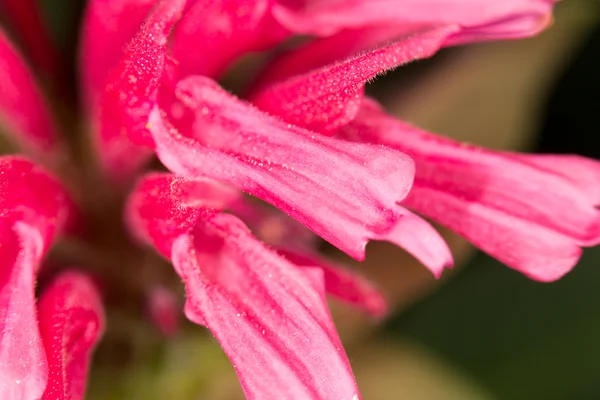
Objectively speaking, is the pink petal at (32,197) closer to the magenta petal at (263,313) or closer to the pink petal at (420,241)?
the magenta petal at (263,313)

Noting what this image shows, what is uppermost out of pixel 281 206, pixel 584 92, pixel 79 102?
pixel 281 206

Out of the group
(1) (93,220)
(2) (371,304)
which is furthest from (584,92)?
(1) (93,220)

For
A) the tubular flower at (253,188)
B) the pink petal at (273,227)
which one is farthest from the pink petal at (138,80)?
the pink petal at (273,227)

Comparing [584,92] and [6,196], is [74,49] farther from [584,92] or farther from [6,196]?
[584,92]

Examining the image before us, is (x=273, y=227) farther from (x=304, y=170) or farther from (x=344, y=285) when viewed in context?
(x=304, y=170)

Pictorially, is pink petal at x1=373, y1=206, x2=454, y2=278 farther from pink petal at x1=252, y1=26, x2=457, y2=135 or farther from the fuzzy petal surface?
the fuzzy petal surface

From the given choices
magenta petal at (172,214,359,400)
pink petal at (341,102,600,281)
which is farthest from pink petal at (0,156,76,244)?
pink petal at (341,102,600,281)

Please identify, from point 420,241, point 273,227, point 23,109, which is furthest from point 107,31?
point 420,241
